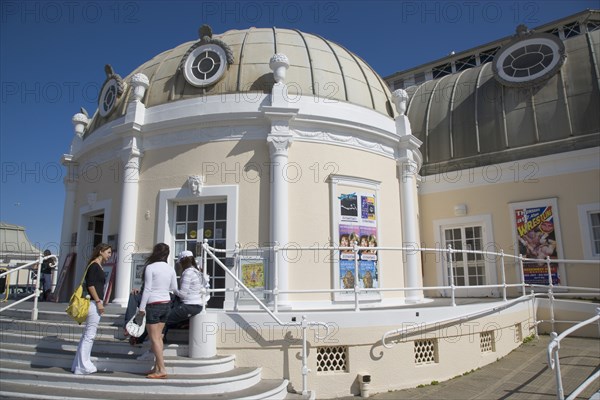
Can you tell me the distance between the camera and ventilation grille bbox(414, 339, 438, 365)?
7.42 meters

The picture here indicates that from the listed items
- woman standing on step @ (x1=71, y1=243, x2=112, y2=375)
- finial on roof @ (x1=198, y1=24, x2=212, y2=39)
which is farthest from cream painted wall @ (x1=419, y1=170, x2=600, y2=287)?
woman standing on step @ (x1=71, y1=243, x2=112, y2=375)

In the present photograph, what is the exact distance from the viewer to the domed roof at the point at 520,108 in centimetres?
1334

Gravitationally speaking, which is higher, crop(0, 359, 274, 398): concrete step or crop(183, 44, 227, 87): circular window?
crop(183, 44, 227, 87): circular window

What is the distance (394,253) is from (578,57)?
33.6 feet

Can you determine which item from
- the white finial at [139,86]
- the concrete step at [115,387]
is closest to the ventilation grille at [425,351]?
the concrete step at [115,387]

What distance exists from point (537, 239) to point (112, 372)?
1200cm

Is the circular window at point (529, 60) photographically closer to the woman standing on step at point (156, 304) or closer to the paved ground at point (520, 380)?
the paved ground at point (520, 380)

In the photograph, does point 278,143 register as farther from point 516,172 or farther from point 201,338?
point 516,172

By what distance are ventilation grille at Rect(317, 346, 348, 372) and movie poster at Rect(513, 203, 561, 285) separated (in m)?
7.95

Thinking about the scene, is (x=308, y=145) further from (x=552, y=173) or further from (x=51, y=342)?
(x=552, y=173)

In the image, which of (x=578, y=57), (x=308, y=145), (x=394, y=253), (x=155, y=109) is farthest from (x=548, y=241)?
(x=155, y=109)

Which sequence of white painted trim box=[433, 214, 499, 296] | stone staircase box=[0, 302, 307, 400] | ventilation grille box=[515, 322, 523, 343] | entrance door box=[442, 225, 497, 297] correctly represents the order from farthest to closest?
1. entrance door box=[442, 225, 497, 297]
2. white painted trim box=[433, 214, 499, 296]
3. ventilation grille box=[515, 322, 523, 343]
4. stone staircase box=[0, 302, 307, 400]

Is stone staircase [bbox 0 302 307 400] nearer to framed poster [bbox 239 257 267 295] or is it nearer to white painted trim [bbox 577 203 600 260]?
framed poster [bbox 239 257 267 295]

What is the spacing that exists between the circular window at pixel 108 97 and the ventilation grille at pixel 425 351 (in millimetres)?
9398
